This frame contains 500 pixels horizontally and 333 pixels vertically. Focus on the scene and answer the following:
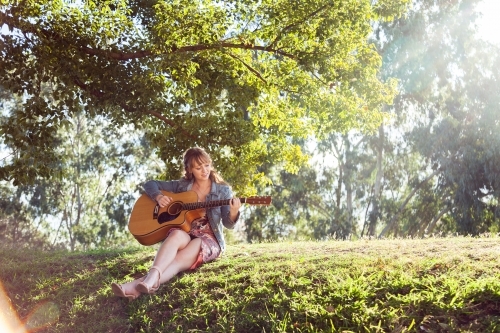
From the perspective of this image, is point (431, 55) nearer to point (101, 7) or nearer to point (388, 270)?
point (101, 7)

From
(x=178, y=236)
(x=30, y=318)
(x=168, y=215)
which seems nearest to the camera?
(x=178, y=236)

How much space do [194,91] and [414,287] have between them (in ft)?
22.1

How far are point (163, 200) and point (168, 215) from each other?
0.60 feet

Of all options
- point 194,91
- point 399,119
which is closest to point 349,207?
point 399,119

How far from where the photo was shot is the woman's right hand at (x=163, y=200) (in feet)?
21.7

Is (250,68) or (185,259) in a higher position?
(250,68)

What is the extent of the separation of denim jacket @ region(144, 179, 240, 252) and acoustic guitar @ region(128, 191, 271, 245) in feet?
0.37

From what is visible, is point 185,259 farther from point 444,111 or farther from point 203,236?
point 444,111

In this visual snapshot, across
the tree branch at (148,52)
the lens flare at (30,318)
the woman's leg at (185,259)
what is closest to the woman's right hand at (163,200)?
the woman's leg at (185,259)

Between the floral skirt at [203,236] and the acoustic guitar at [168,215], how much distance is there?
0.29ft

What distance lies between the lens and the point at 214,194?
674 cm

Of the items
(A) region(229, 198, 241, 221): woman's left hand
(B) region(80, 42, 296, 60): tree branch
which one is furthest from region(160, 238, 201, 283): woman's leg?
(B) region(80, 42, 296, 60): tree branch

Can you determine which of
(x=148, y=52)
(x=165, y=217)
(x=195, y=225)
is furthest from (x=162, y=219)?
(x=148, y=52)

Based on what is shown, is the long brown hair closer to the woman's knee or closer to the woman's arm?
the woman's arm
